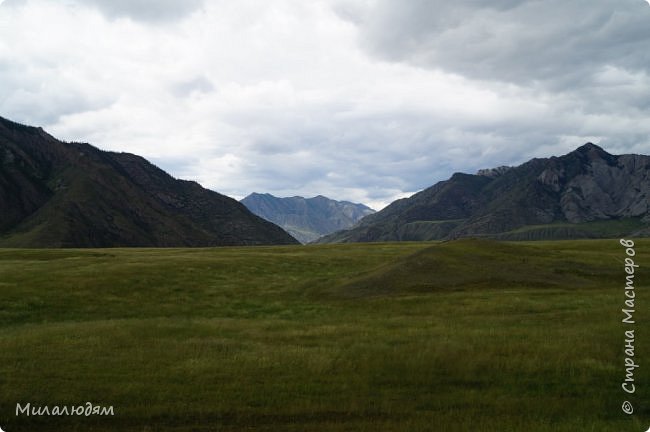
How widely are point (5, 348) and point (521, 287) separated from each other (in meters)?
41.5

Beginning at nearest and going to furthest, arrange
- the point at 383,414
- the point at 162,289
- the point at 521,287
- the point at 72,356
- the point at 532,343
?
the point at 383,414
the point at 72,356
the point at 532,343
the point at 521,287
the point at 162,289

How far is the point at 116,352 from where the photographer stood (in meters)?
21.5

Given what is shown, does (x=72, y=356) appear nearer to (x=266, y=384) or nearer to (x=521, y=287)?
(x=266, y=384)

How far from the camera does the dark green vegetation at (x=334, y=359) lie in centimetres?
1429

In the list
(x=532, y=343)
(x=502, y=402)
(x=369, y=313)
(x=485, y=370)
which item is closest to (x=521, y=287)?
(x=369, y=313)

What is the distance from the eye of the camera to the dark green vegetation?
1429cm
